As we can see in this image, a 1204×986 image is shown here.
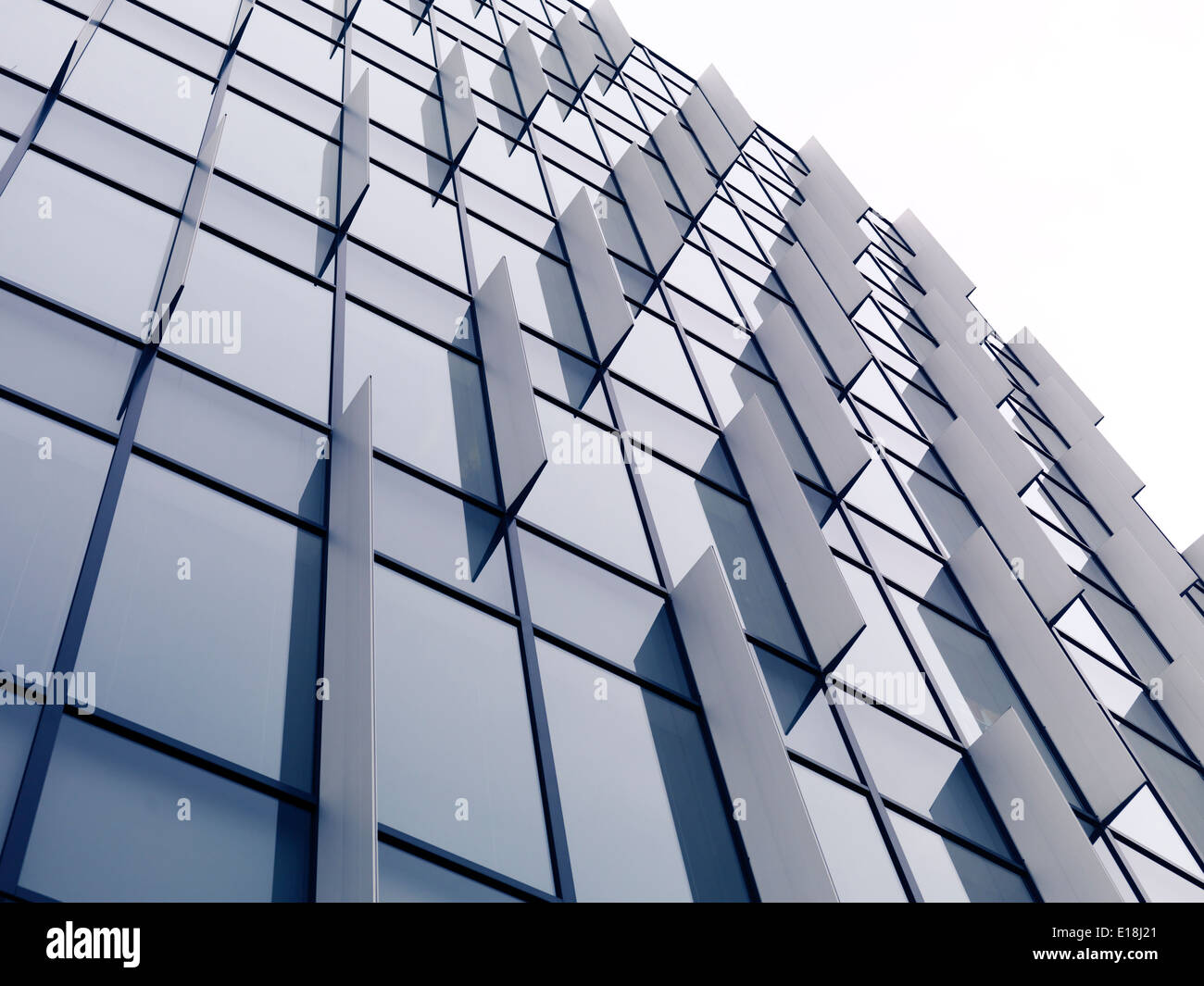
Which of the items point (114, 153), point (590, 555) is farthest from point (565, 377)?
point (114, 153)

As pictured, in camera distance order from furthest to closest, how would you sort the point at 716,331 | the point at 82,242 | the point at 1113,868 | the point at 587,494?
1. the point at 716,331
2. the point at 1113,868
3. the point at 587,494
4. the point at 82,242

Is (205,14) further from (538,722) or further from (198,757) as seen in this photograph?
(198,757)

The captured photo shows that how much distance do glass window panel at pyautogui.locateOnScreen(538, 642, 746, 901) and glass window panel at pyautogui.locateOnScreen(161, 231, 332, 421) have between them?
346cm

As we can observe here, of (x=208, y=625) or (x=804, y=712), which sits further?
(x=804, y=712)

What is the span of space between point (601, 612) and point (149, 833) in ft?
16.2

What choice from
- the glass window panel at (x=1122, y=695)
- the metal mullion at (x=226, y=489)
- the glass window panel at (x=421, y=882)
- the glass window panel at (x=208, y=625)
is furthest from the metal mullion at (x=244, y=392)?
the glass window panel at (x=1122, y=695)

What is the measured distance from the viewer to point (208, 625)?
6.76 meters

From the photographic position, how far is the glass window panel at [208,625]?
20.0 feet

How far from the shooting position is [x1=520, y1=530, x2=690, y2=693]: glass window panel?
366 inches

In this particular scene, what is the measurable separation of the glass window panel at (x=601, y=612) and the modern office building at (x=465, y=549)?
51 mm

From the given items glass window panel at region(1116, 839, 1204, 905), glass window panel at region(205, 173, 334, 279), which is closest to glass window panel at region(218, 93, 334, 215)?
glass window panel at region(205, 173, 334, 279)

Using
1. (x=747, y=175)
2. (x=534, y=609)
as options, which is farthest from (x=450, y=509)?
(x=747, y=175)
